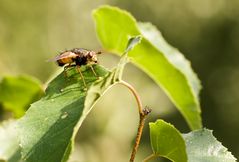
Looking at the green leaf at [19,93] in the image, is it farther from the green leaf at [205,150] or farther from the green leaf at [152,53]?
the green leaf at [205,150]

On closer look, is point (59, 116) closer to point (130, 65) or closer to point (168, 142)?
point (168, 142)

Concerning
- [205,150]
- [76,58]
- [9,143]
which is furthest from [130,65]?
[205,150]

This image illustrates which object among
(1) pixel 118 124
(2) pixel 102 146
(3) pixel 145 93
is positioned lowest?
(2) pixel 102 146

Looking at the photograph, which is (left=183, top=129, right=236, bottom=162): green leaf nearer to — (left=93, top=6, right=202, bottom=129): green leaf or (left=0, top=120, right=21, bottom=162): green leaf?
(left=93, top=6, right=202, bottom=129): green leaf

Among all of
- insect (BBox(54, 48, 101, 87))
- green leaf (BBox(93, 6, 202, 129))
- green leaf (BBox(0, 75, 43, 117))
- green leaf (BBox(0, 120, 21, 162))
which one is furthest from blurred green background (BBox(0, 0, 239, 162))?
insect (BBox(54, 48, 101, 87))

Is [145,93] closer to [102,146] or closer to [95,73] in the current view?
[102,146]

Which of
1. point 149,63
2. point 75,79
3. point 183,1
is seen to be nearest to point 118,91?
point 183,1

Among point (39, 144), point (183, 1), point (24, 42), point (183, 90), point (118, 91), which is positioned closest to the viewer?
point (39, 144)
